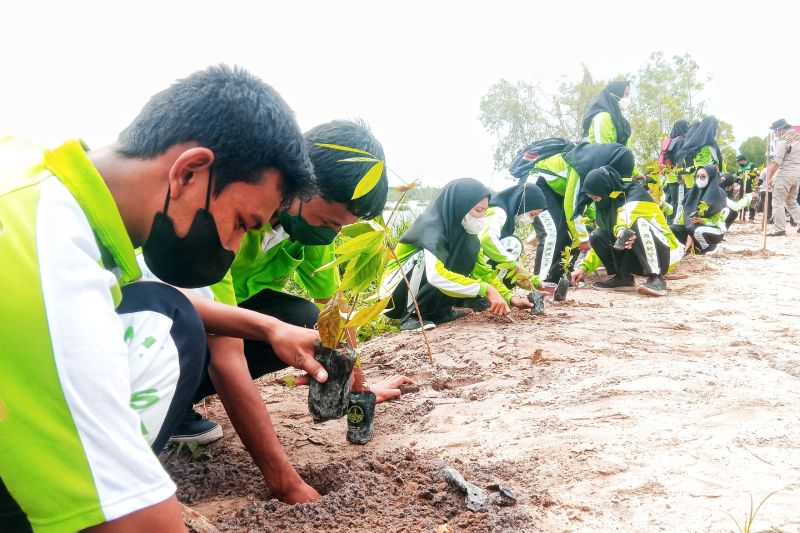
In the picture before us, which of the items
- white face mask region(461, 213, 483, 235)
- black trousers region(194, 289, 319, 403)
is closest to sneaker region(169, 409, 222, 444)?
black trousers region(194, 289, 319, 403)

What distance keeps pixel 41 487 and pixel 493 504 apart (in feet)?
3.47

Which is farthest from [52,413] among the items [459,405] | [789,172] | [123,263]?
[789,172]

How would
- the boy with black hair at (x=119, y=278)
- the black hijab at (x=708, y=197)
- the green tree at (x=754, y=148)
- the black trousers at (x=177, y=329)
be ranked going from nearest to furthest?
1. the boy with black hair at (x=119, y=278)
2. the black trousers at (x=177, y=329)
3. the black hijab at (x=708, y=197)
4. the green tree at (x=754, y=148)

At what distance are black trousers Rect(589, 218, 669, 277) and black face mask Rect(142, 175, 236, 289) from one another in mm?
4676

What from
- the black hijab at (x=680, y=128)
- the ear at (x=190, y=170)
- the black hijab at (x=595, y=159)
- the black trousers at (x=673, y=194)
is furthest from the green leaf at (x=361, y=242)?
the black hijab at (x=680, y=128)

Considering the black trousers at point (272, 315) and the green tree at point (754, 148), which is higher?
the green tree at point (754, 148)

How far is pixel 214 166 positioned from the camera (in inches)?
43.4

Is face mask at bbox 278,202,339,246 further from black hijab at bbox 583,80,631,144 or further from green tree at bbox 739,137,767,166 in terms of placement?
→ green tree at bbox 739,137,767,166

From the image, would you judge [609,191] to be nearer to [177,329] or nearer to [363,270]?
[363,270]

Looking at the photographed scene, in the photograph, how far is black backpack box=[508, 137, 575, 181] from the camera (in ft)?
20.5

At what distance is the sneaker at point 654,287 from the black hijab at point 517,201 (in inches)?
45.3

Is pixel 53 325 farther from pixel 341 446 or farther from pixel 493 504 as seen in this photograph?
pixel 341 446

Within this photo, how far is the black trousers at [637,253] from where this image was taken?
5.18 metres

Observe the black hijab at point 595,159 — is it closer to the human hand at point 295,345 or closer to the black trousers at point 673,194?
the black trousers at point 673,194
